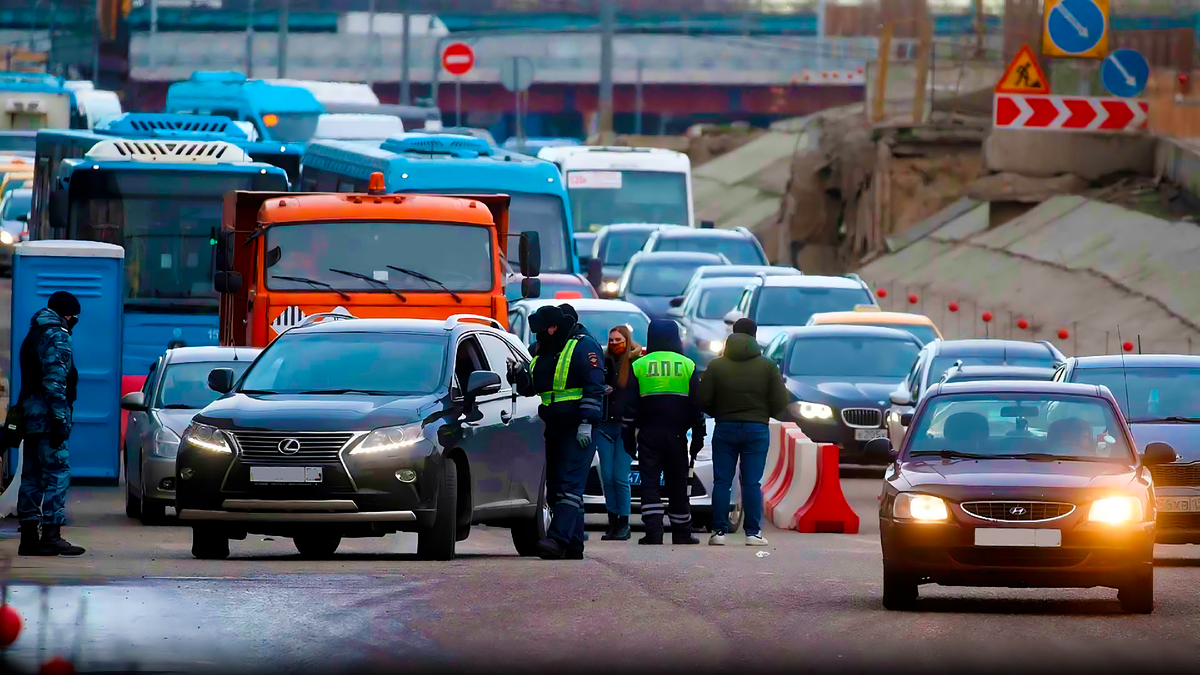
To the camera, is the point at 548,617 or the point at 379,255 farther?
the point at 379,255

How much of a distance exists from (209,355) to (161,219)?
6606mm

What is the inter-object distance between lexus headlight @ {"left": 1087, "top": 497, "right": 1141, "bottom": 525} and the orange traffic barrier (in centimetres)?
752

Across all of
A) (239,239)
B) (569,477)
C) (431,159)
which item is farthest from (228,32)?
(569,477)

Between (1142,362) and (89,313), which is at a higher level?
(1142,362)

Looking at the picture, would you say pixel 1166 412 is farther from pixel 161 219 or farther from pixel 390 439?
pixel 161 219

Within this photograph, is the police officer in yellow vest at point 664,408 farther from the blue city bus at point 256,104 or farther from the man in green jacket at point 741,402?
the blue city bus at point 256,104

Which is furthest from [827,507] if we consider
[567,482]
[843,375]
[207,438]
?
[207,438]

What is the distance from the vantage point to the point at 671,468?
17.4 meters

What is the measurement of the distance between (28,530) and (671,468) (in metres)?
4.76

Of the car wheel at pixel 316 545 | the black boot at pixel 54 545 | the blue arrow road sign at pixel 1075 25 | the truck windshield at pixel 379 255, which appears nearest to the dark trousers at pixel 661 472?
the car wheel at pixel 316 545

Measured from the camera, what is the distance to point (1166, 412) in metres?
17.2

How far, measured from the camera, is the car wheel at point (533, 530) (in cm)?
1617

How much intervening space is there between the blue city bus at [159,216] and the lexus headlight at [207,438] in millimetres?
10607

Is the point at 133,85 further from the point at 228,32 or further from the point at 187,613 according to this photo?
the point at 187,613
